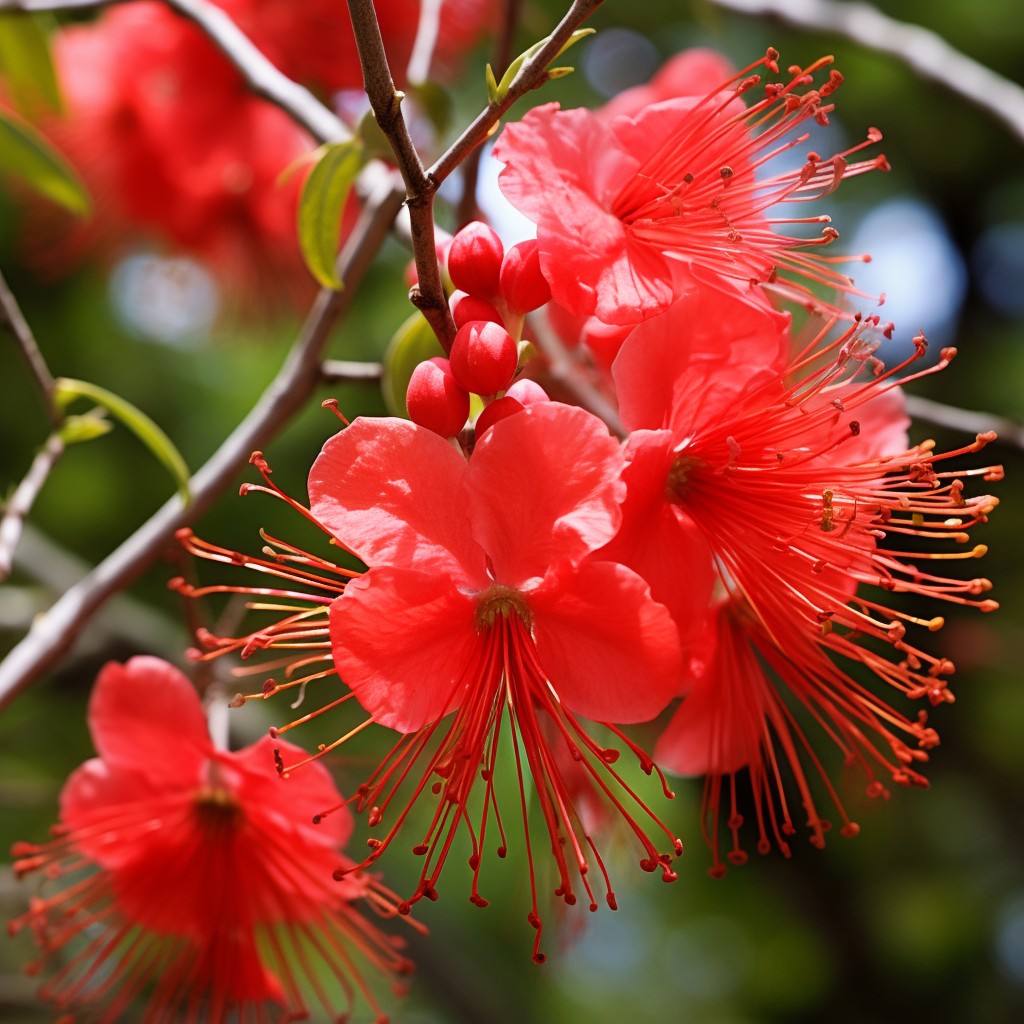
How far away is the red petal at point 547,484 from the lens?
0.87 metres

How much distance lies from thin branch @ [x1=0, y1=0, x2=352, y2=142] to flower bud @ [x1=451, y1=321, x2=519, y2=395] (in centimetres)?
59

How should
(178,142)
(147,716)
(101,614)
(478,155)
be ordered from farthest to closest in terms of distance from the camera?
(101,614) → (178,142) → (478,155) → (147,716)

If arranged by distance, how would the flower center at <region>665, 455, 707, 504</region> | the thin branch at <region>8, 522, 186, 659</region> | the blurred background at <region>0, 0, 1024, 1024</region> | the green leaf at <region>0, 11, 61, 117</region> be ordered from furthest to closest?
the blurred background at <region>0, 0, 1024, 1024</region> < the thin branch at <region>8, 522, 186, 659</region> < the green leaf at <region>0, 11, 61, 117</region> < the flower center at <region>665, 455, 707, 504</region>

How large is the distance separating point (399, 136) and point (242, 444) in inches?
23.8

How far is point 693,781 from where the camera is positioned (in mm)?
2996

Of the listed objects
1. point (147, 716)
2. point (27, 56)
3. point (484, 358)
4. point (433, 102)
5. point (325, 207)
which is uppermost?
point (27, 56)

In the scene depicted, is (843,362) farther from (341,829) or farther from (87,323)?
(87,323)

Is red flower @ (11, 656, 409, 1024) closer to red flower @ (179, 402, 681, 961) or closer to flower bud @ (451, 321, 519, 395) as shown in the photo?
red flower @ (179, 402, 681, 961)

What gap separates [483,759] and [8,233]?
2.63m

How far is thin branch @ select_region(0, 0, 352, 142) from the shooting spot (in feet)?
4.78

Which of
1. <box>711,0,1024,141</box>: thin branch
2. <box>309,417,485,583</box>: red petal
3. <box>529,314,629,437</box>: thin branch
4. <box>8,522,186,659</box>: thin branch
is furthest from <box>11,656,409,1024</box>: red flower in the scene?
<box>711,0,1024,141</box>: thin branch

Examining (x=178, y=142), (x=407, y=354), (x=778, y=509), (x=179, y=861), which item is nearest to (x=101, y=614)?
(x=178, y=142)

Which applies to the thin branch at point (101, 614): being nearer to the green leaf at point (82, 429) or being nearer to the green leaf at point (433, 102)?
the green leaf at point (82, 429)

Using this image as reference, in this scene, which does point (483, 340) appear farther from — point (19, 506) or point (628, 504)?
point (19, 506)
